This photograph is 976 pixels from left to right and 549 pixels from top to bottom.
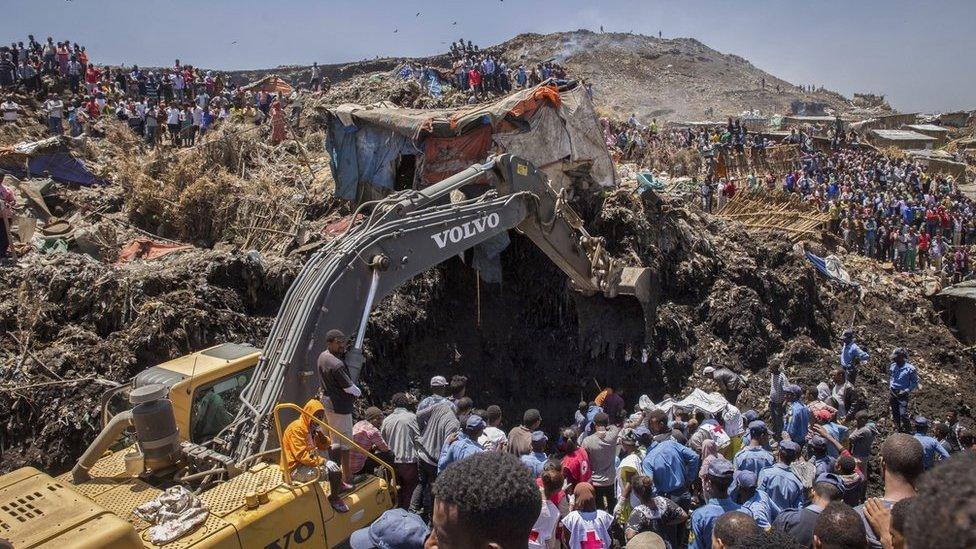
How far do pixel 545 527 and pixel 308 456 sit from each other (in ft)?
6.50

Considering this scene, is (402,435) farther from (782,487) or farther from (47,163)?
(47,163)

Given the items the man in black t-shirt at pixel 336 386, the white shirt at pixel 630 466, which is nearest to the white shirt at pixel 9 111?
the man in black t-shirt at pixel 336 386

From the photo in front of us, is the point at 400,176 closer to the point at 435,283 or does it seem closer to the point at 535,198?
the point at 435,283

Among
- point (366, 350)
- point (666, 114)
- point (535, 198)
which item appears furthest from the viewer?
point (666, 114)

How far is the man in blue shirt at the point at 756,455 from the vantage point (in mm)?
6500

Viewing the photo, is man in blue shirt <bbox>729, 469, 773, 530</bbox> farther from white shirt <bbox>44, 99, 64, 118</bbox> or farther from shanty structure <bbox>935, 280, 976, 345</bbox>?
white shirt <bbox>44, 99, 64, 118</bbox>

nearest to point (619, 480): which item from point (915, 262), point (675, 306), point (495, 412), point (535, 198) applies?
point (495, 412)

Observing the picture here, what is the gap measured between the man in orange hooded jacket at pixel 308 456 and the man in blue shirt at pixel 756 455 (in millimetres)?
3807

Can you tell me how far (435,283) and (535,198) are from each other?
271 centimetres

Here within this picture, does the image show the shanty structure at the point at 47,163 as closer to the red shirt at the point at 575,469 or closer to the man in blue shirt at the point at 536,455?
the man in blue shirt at the point at 536,455

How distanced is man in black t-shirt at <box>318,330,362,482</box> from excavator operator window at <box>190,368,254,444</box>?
2.62 feet

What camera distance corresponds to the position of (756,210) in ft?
65.9

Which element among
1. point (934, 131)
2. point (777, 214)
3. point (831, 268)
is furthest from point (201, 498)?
point (934, 131)

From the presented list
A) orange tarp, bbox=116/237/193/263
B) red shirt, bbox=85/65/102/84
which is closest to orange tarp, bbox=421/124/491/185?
orange tarp, bbox=116/237/193/263
